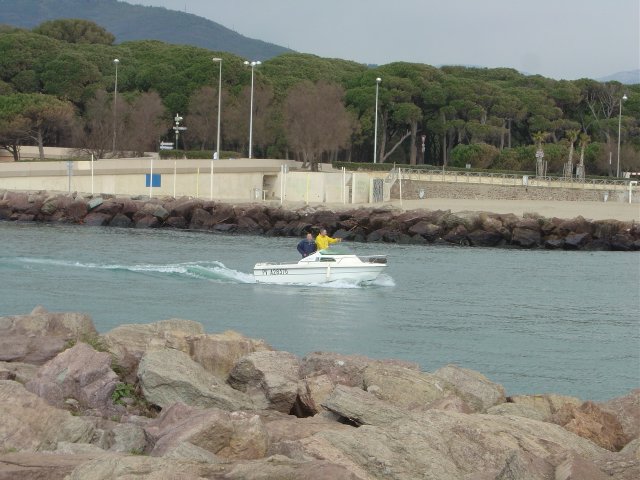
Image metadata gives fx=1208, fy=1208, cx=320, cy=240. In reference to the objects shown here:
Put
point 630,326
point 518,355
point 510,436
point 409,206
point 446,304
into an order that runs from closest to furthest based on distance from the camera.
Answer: point 510,436 → point 518,355 → point 630,326 → point 446,304 → point 409,206

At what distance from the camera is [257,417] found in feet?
37.2

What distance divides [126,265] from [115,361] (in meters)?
25.5

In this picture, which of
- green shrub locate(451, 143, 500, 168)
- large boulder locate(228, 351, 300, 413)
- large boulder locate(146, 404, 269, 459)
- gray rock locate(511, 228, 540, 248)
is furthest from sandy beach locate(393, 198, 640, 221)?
large boulder locate(146, 404, 269, 459)

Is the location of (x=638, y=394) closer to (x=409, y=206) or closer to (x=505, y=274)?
(x=505, y=274)

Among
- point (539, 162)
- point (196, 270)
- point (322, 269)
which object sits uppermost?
point (539, 162)

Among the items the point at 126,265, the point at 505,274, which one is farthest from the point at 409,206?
the point at 126,265

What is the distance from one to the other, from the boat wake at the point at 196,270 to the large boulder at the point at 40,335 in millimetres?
19505

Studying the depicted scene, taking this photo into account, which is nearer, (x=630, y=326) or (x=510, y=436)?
(x=510, y=436)

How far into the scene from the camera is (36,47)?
106625 mm

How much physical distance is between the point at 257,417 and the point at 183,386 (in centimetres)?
240

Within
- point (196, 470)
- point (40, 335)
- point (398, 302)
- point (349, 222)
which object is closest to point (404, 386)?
point (40, 335)

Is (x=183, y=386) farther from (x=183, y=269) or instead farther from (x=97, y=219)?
(x=97, y=219)

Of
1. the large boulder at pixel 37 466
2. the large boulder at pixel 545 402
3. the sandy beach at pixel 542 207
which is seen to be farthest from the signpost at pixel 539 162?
the large boulder at pixel 37 466

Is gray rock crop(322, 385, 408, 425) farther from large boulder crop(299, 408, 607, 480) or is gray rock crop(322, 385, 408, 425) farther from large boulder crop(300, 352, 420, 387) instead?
large boulder crop(300, 352, 420, 387)
